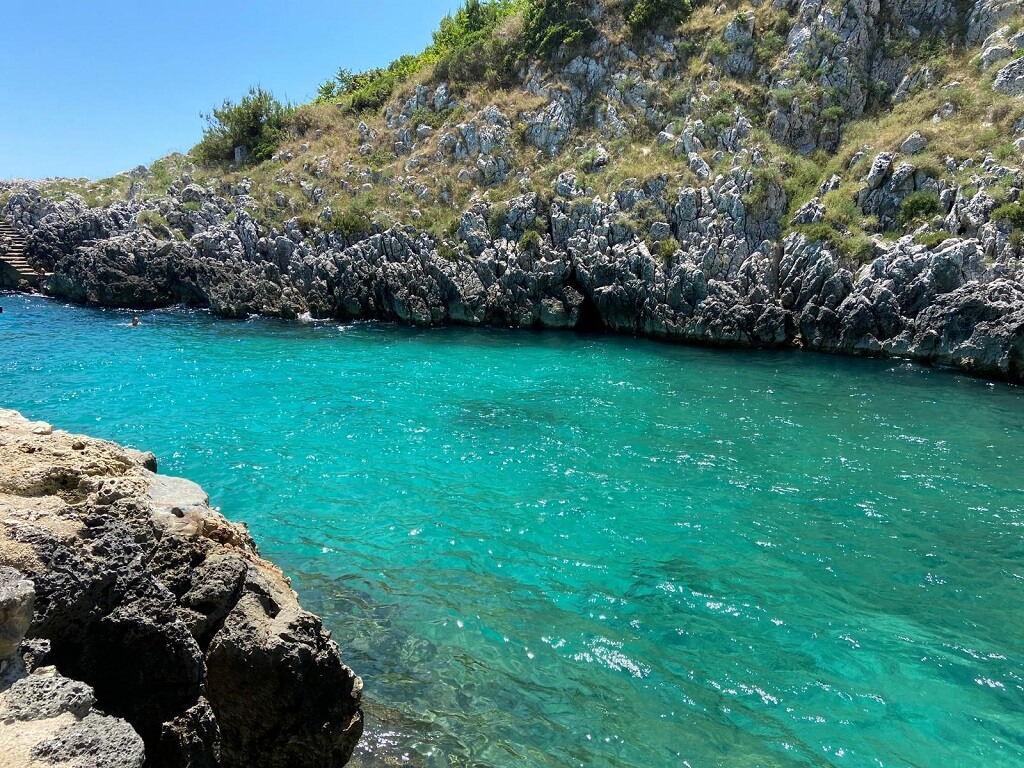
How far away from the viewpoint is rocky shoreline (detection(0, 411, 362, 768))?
149 inches

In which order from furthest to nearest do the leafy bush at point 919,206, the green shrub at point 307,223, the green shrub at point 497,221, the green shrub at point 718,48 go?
the green shrub at point 718,48 → the green shrub at point 307,223 → the green shrub at point 497,221 → the leafy bush at point 919,206

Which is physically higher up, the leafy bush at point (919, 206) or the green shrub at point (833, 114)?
the green shrub at point (833, 114)

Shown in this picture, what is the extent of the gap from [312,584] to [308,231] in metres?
34.7

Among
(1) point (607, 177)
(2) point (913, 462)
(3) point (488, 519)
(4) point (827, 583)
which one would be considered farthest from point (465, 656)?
(1) point (607, 177)

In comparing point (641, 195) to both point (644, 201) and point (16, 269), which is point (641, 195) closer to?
point (644, 201)

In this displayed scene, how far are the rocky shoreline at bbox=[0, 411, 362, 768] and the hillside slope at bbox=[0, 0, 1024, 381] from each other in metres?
28.8

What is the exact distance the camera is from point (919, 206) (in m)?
28.7

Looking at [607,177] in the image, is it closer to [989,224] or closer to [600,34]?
[600,34]

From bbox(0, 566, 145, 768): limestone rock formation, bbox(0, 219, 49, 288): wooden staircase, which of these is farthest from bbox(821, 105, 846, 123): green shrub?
bbox(0, 219, 49, 288): wooden staircase

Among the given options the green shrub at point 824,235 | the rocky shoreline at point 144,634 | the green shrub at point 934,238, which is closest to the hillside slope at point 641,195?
the green shrub at point 934,238

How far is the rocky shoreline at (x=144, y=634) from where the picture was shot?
379 cm

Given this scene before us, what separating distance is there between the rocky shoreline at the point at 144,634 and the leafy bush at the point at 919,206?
33.4 meters

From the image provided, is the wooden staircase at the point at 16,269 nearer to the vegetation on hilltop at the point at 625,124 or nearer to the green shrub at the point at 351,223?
the vegetation on hilltop at the point at 625,124

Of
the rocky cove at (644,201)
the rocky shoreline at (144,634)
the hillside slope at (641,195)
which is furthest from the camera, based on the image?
the hillside slope at (641,195)
